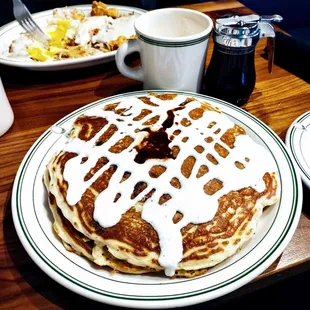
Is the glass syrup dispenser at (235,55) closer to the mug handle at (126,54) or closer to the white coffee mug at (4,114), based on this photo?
the mug handle at (126,54)

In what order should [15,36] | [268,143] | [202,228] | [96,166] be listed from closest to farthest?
[202,228]
[96,166]
[268,143]
[15,36]

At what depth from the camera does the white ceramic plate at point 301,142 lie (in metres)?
0.97

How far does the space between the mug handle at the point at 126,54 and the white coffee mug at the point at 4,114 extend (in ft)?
1.31

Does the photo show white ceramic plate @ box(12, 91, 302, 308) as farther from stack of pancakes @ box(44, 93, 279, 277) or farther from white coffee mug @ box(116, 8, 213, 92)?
white coffee mug @ box(116, 8, 213, 92)

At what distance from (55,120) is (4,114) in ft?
0.54

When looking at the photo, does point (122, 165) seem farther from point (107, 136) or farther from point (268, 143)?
point (268, 143)

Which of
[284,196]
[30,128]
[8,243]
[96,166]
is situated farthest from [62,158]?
[284,196]

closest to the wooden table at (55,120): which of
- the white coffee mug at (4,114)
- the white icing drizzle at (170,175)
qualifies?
the white coffee mug at (4,114)

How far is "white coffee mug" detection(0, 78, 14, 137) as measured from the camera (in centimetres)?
115

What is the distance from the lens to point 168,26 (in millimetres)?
1302

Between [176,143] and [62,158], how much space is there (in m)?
0.30

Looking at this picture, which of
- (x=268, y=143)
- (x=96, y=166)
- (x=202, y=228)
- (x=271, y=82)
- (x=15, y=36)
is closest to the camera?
(x=202, y=228)

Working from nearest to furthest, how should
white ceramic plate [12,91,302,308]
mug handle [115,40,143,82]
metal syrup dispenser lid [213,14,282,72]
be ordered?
1. white ceramic plate [12,91,302,308]
2. metal syrup dispenser lid [213,14,282,72]
3. mug handle [115,40,143,82]

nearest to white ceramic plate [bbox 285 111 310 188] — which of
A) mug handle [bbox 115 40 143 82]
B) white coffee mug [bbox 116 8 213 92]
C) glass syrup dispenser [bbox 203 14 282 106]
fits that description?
glass syrup dispenser [bbox 203 14 282 106]
